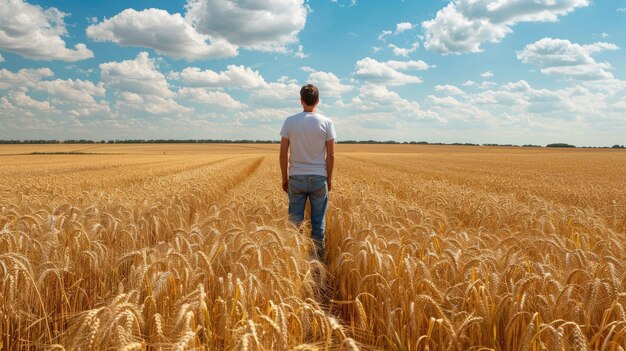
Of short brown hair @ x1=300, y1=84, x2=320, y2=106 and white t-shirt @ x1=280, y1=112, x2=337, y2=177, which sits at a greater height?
short brown hair @ x1=300, y1=84, x2=320, y2=106

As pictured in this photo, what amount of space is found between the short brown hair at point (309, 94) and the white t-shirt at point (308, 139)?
159 millimetres

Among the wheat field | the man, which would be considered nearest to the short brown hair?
the man

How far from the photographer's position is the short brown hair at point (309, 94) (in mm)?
5496

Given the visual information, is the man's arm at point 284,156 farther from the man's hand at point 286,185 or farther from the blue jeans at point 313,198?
the blue jeans at point 313,198

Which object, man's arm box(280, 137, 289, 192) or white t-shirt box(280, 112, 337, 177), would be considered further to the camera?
man's arm box(280, 137, 289, 192)

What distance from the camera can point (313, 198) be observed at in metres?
5.88

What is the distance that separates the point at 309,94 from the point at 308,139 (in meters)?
0.60

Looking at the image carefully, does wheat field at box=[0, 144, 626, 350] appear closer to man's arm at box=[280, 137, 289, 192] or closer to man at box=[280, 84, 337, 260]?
man at box=[280, 84, 337, 260]

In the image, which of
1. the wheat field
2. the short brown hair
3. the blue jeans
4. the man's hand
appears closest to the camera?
the wheat field

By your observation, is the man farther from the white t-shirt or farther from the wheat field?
the wheat field

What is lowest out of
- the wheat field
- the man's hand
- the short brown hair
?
the wheat field

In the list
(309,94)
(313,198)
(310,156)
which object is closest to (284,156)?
(310,156)

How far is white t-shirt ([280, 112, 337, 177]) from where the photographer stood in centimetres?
557

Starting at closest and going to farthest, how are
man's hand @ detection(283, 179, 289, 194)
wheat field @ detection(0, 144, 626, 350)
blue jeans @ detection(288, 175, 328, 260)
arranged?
wheat field @ detection(0, 144, 626, 350) < blue jeans @ detection(288, 175, 328, 260) < man's hand @ detection(283, 179, 289, 194)
